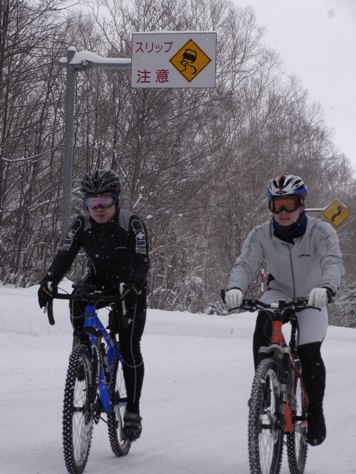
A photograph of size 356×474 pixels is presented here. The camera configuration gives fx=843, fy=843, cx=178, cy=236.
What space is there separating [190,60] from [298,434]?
7656mm

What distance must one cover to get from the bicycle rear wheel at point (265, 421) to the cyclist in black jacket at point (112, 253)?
1024 millimetres

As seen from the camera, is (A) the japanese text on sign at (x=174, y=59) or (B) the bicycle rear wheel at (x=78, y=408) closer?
(B) the bicycle rear wheel at (x=78, y=408)

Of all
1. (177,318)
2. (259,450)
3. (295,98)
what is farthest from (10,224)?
(295,98)

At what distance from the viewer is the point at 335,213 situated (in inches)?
993

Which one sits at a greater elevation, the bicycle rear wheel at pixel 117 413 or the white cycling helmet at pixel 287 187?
the white cycling helmet at pixel 287 187

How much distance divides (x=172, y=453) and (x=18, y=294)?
7.47m

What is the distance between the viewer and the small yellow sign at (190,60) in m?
11.8

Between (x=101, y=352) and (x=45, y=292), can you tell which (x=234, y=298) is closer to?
(x=101, y=352)

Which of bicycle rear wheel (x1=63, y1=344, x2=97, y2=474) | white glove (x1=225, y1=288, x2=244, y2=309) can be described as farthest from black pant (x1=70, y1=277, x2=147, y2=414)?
white glove (x1=225, y1=288, x2=244, y2=309)

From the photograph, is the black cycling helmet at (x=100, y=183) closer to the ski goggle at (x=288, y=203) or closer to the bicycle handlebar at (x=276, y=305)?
the ski goggle at (x=288, y=203)

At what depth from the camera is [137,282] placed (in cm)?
499

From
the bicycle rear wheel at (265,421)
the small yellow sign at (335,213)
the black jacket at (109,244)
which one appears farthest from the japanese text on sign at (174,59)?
the small yellow sign at (335,213)

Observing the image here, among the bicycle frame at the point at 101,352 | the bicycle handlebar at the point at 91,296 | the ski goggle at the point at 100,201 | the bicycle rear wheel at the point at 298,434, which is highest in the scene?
the ski goggle at the point at 100,201

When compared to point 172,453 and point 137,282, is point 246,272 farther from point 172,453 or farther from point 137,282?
point 172,453
